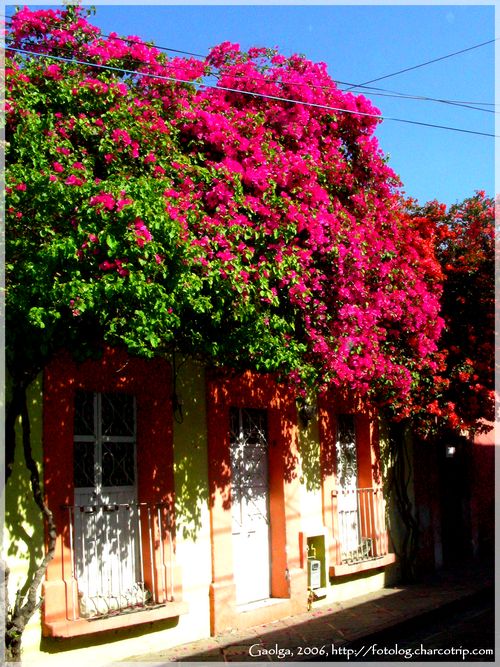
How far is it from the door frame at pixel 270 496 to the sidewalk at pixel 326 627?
0.26 m

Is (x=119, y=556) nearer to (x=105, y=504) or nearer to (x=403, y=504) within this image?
(x=105, y=504)

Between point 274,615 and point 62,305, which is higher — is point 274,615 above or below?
below

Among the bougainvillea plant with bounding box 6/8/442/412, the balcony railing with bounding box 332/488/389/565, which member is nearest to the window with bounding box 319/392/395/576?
the balcony railing with bounding box 332/488/389/565

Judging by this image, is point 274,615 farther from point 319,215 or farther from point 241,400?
point 319,215

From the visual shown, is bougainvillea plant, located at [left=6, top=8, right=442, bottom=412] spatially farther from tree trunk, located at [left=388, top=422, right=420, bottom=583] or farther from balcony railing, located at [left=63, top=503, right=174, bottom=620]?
tree trunk, located at [left=388, top=422, right=420, bottom=583]

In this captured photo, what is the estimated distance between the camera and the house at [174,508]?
26.6 feet

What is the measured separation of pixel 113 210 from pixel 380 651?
565cm

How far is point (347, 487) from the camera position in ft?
42.9

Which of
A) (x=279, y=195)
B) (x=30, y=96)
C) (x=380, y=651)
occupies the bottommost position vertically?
(x=380, y=651)

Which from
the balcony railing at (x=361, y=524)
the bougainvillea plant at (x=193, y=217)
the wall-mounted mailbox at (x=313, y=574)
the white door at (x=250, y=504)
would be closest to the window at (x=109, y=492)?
the bougainvillea plant at (x=193, y=217)

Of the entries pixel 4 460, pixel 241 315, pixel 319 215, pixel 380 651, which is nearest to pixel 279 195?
pixel 319 215

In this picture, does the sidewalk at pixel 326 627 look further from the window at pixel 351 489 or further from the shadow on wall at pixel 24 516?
the shadow on wall at pixel 24 516

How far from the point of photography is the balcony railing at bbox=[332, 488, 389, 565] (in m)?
12.6

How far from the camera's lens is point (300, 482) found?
454 inches
